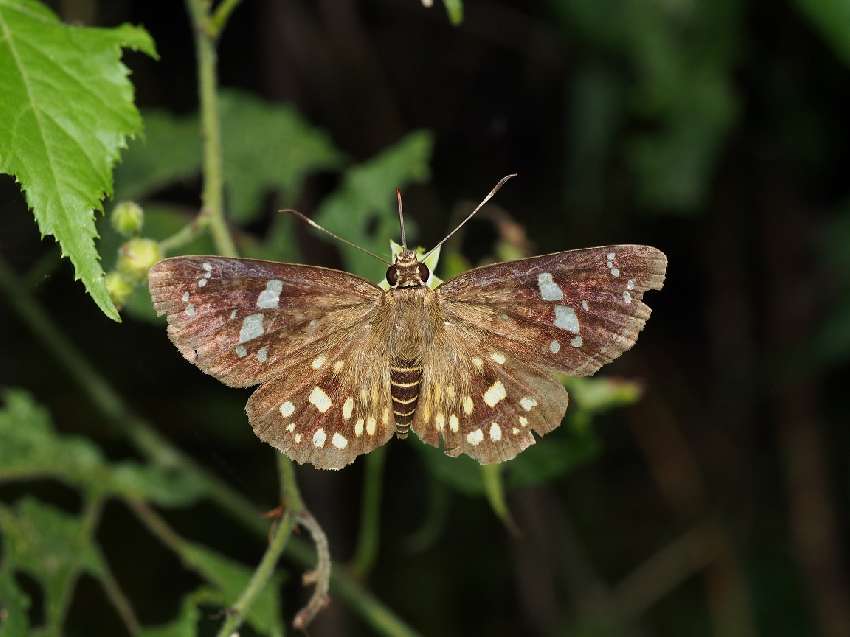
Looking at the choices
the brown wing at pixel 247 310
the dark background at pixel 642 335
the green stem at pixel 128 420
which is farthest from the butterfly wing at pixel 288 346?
the dark background at pixel 642 335

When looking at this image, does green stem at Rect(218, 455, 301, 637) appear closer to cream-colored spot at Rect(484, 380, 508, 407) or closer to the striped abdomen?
the striped abdomen

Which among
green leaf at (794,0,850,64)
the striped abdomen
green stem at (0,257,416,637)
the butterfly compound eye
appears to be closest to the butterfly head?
the butterfly compound eye

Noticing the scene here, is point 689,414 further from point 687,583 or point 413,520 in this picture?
point 413,520

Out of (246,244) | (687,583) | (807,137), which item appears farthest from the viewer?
(687,583)

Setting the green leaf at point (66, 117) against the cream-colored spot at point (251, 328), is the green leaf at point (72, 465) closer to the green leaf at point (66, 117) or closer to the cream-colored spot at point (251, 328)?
the cream-colored spot at point (251, 328)

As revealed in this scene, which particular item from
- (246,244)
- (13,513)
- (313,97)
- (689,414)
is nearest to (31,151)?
(246,244)
